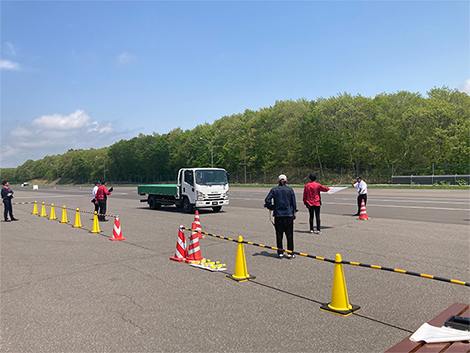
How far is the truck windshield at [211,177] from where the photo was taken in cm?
1954

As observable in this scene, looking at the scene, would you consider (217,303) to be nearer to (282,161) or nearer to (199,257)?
(199,257)

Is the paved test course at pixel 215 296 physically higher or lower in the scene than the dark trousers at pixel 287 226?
lower

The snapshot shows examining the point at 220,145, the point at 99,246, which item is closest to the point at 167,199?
the point at 99,246

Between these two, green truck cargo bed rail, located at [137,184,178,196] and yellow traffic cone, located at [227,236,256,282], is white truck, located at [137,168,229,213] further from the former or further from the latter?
yellow traffic cone, located at [227,236,256,282]

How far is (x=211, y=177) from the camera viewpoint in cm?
1984

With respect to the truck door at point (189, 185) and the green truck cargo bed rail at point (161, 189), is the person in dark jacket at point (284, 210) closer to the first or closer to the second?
the truck door at point (189, 185)

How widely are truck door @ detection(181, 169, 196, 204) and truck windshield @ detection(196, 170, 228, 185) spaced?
36 cm

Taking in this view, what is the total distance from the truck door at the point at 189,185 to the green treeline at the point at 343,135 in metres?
36.7

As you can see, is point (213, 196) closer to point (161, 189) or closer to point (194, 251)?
point (161, 189)

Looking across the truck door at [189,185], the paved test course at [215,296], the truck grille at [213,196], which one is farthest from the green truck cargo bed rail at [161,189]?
the paved test course at [215,296]

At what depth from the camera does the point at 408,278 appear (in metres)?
7.05

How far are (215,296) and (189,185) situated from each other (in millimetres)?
13884

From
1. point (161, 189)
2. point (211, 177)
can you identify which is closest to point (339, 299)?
point (211, 177)

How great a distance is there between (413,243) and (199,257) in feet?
19.8
